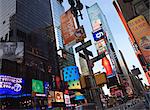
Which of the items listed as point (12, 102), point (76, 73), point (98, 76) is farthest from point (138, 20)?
point (12, 102)

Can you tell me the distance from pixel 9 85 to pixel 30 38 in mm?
40828

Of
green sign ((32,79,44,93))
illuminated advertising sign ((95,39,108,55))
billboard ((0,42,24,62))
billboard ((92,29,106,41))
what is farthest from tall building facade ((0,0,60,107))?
billboard ((92,29,106,41))

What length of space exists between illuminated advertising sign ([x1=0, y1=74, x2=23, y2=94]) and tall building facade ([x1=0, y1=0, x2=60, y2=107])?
7005mm

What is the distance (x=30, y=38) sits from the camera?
7288 cm

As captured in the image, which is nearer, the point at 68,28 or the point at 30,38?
the point at 68,28

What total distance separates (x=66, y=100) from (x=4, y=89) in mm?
22349

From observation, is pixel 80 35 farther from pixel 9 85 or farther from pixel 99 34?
pixel 99 34

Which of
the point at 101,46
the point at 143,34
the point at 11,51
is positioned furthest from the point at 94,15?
the point at 143,34

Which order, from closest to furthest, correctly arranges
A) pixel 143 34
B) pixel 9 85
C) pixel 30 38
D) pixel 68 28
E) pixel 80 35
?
pixel 80 35 → pixel 68 28 → pixel 143 34 → pixel 9 85 → pixel 30 38

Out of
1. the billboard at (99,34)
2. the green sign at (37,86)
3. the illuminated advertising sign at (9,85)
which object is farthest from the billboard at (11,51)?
the billboard at (99,34)

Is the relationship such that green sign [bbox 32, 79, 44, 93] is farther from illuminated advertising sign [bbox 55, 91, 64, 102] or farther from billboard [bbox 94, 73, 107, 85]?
billboard [bbox 94, 73, 107, 85]

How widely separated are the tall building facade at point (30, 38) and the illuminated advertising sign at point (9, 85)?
23.0 ft

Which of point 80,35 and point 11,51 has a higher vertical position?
point 11,51

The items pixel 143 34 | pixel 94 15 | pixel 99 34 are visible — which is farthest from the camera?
pixel 94 15
